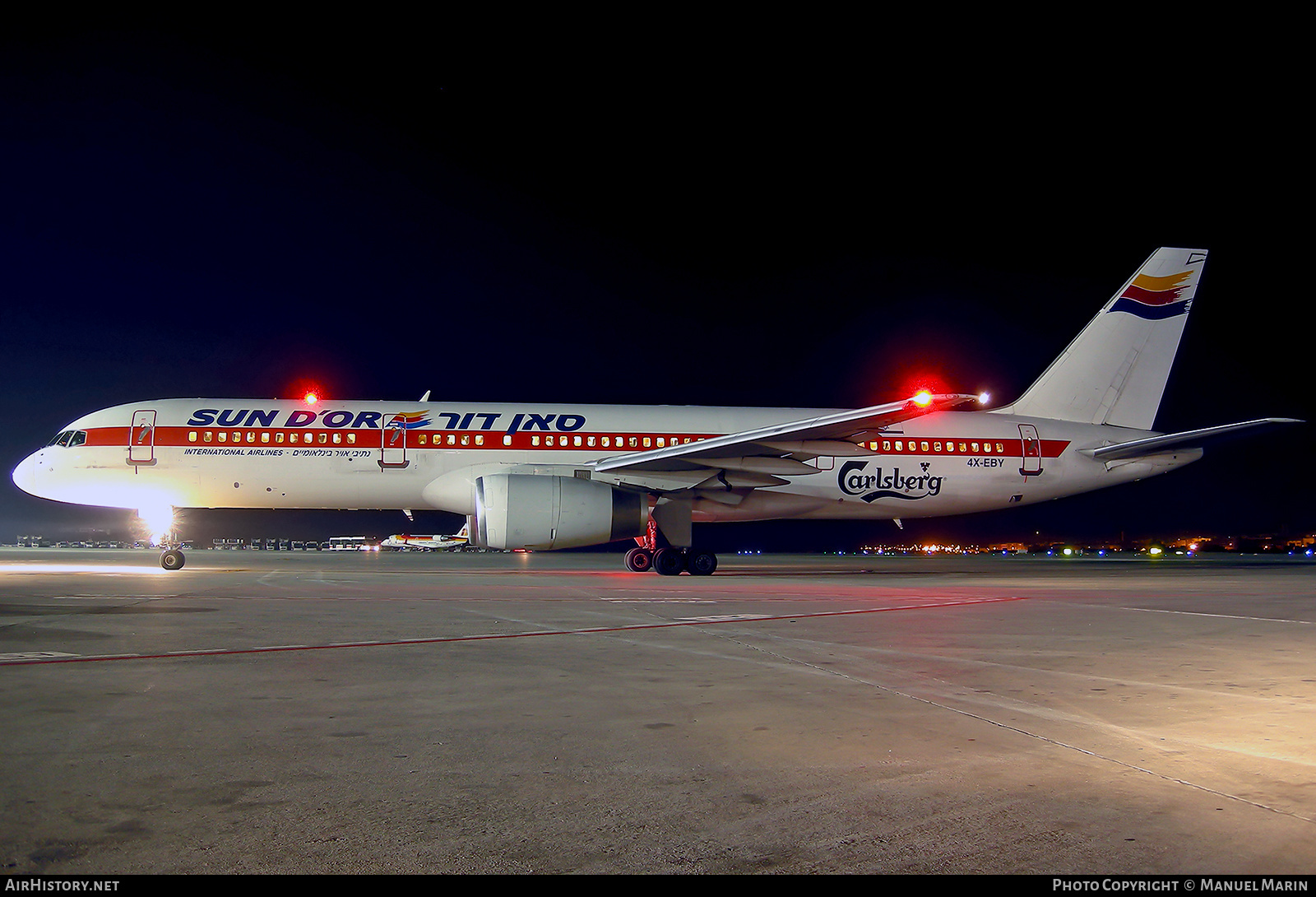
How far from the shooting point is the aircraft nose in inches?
826

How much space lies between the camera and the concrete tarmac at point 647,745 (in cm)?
328

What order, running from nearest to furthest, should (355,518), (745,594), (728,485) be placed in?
(745,594) < (728,485) < (355,518)

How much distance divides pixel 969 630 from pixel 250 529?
20206 millimetres

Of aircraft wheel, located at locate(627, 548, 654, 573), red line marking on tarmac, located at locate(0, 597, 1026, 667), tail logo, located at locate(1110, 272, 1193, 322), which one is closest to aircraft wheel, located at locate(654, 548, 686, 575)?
aircraft wheel, located at locate(627, 548, 654, 573)

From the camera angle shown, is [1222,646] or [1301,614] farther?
[1301,614]

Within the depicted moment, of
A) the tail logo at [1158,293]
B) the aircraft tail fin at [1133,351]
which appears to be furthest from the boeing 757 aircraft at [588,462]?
the tail logo at [1158,293]

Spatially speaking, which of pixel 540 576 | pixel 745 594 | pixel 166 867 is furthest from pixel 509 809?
pixel 540 576

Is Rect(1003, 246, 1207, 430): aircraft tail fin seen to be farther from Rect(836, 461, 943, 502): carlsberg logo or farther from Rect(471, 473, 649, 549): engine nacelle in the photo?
Rect(471, 473, 649, 549): engine nacelle

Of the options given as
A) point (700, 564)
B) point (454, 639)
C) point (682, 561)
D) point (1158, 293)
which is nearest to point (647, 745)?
point (454, 639)

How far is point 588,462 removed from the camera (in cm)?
2161

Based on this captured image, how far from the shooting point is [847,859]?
319cm

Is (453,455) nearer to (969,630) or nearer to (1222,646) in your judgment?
(969,630)

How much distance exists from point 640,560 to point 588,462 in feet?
8.63

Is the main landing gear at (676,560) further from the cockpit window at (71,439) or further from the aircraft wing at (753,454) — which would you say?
the cockpit window at (71,439)
